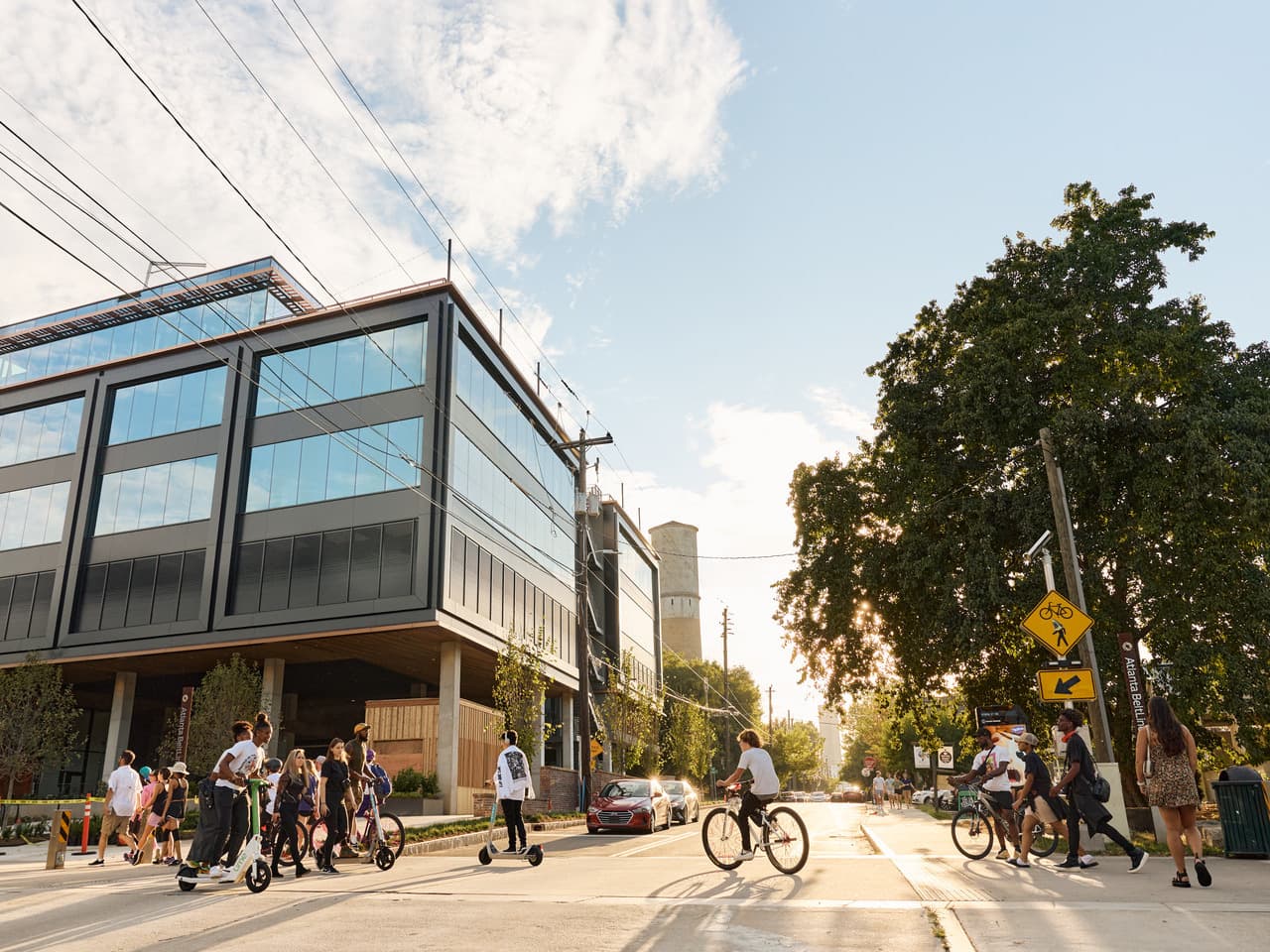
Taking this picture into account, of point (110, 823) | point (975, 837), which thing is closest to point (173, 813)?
point (110, 823)

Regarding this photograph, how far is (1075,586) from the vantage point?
616 inches

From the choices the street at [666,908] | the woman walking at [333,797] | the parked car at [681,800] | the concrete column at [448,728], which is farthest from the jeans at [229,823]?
the concrete column at [448,728]

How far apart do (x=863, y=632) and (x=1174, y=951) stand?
20787mm

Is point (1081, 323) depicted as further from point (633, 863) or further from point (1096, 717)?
point (633, 863)

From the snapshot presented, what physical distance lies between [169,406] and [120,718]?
40.1 ft

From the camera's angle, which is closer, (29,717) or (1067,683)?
(1067,683)

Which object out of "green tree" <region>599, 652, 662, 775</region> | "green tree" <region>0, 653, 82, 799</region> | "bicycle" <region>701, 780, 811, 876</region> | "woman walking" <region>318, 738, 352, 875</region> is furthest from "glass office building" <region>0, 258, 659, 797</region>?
"bicycle" <region>701, 780, 811, 876</region>

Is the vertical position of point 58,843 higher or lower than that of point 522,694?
lower

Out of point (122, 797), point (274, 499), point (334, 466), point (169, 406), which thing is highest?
point (169, 406)

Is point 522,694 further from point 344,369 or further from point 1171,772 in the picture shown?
point 1171,772

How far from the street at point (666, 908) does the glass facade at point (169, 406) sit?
25640 millimetres

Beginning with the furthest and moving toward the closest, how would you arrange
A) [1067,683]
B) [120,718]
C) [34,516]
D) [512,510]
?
[512,510]
[34,516]
[120,718]
[1067,683]

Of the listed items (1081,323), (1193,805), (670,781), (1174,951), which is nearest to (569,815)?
(670,781)

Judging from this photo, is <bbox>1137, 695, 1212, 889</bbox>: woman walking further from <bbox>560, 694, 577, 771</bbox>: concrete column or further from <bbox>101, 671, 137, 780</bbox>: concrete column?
<bbox>560, 694, 577, 771</bbox>: concrete column
